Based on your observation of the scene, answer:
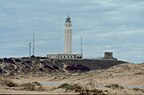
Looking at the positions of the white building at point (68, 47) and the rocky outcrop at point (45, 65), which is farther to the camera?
the white building at point (68, 47)

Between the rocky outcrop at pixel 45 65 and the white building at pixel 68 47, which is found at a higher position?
the white building at pixel 68 47

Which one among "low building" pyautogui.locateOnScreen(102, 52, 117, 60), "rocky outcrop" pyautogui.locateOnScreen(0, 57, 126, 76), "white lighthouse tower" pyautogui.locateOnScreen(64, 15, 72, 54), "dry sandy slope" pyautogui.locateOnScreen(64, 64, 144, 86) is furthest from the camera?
"low building" pyautogui.locateOnScreen(102, 52, 117, 60)

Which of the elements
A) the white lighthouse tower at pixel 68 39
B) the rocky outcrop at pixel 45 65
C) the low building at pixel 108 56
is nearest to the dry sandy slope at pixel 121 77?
the rocky outcrop at pixel 45 65

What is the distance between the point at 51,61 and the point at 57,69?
7501 mm

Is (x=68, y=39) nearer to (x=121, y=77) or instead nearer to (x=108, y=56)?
(x=108, y=56)

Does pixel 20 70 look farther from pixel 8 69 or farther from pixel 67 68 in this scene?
pixel 67 68

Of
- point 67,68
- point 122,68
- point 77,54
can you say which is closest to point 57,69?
point 67,68

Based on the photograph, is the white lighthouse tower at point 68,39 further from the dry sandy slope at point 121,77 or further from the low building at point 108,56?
the dry sandy slope at point 121,77

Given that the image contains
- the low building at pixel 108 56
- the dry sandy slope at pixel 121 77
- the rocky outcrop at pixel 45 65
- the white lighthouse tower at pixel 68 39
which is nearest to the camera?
the dry sandy slope at pixel 121 77

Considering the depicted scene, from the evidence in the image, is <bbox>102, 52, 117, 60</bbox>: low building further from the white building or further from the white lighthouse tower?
the white lighthouse tower

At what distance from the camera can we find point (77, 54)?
16250 cm

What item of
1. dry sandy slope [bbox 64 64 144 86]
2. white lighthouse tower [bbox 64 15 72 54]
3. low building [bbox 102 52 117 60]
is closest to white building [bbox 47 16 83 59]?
white lighthouse tower [bbox 64 15 72 54]

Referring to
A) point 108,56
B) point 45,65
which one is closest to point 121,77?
point 45,65

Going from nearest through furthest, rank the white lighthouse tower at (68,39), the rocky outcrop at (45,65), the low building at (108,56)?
the rocky outcrop at (45,65), the white lighthouse tower at (68,39), the low building at (108,56)
